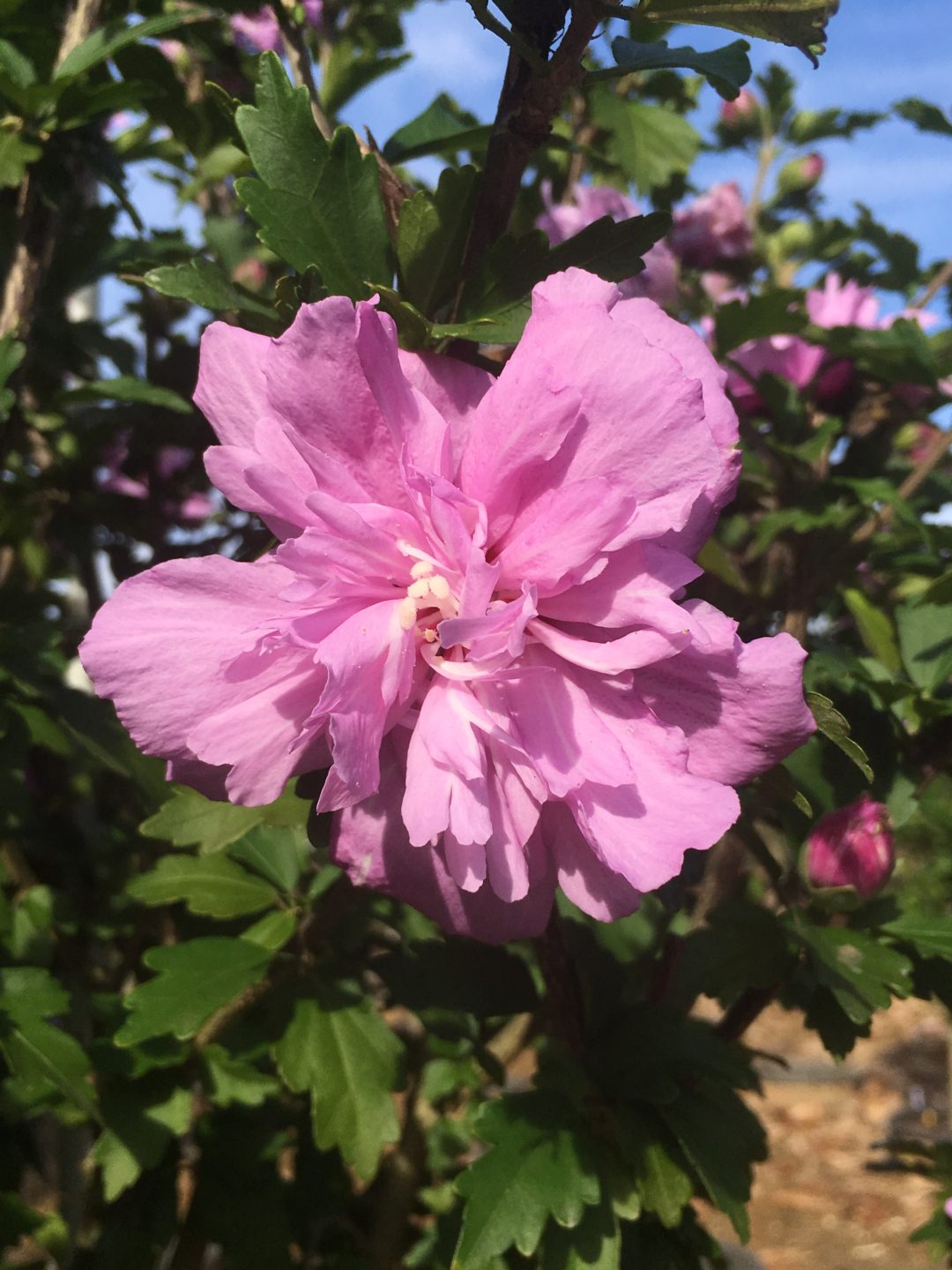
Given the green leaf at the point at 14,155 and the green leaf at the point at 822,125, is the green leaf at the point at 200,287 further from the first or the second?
the green leaf at the point at 822,125

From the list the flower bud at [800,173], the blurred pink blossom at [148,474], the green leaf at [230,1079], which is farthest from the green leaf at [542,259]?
the flower bud at [800,173]

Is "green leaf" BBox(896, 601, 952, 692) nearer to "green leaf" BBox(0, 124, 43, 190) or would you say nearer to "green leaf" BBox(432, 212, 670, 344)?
"green leaf" BBox(432, 212, 670, 344)

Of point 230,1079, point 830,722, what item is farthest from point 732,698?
point 230,1079

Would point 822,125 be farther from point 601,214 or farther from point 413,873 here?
point 413,873

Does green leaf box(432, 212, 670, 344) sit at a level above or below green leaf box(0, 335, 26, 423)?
above

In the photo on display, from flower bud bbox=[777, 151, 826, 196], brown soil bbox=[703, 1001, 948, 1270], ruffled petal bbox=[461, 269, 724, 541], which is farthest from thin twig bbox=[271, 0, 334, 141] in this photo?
brown soil bbox=[703, 1001, 948, 1270]

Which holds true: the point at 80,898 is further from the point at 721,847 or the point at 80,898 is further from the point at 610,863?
the point at 610,863

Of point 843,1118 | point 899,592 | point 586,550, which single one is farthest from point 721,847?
point 843,1118
